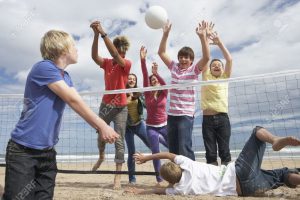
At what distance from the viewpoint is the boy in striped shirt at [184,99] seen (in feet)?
15.0

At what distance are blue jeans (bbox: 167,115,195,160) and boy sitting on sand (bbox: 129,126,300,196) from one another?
0.46 m

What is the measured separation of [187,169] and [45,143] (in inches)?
81.2

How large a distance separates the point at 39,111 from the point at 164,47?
304cm

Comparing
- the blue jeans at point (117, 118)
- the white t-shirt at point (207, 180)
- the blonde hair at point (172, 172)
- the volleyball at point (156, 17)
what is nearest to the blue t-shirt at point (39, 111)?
the blonde hair at point (172, 172)

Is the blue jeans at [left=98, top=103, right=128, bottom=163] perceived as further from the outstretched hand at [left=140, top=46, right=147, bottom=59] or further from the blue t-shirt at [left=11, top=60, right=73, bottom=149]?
the blue t-shirt at [left=11, top=60, right=73, bottom=149]

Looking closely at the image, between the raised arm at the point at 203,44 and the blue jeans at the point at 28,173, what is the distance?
2.59m

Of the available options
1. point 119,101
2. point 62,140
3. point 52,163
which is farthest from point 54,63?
point 62,140

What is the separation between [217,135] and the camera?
4.91 m

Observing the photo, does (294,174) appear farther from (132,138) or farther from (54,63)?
(54,63)

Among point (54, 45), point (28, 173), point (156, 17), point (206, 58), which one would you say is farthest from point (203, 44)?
point (28, 173)

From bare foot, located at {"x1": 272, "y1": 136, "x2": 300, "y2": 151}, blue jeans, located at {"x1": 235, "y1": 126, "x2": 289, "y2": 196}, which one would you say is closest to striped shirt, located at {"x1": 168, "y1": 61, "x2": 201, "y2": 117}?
blue jeans, located at {"x1": 235, "y1": 126, "x2": 289, "y2": 196}

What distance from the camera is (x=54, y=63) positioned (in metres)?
2.46

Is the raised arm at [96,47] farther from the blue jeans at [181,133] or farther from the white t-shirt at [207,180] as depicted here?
the white t-shirt at [207,180]

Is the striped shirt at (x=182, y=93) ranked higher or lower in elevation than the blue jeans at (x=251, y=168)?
higher
